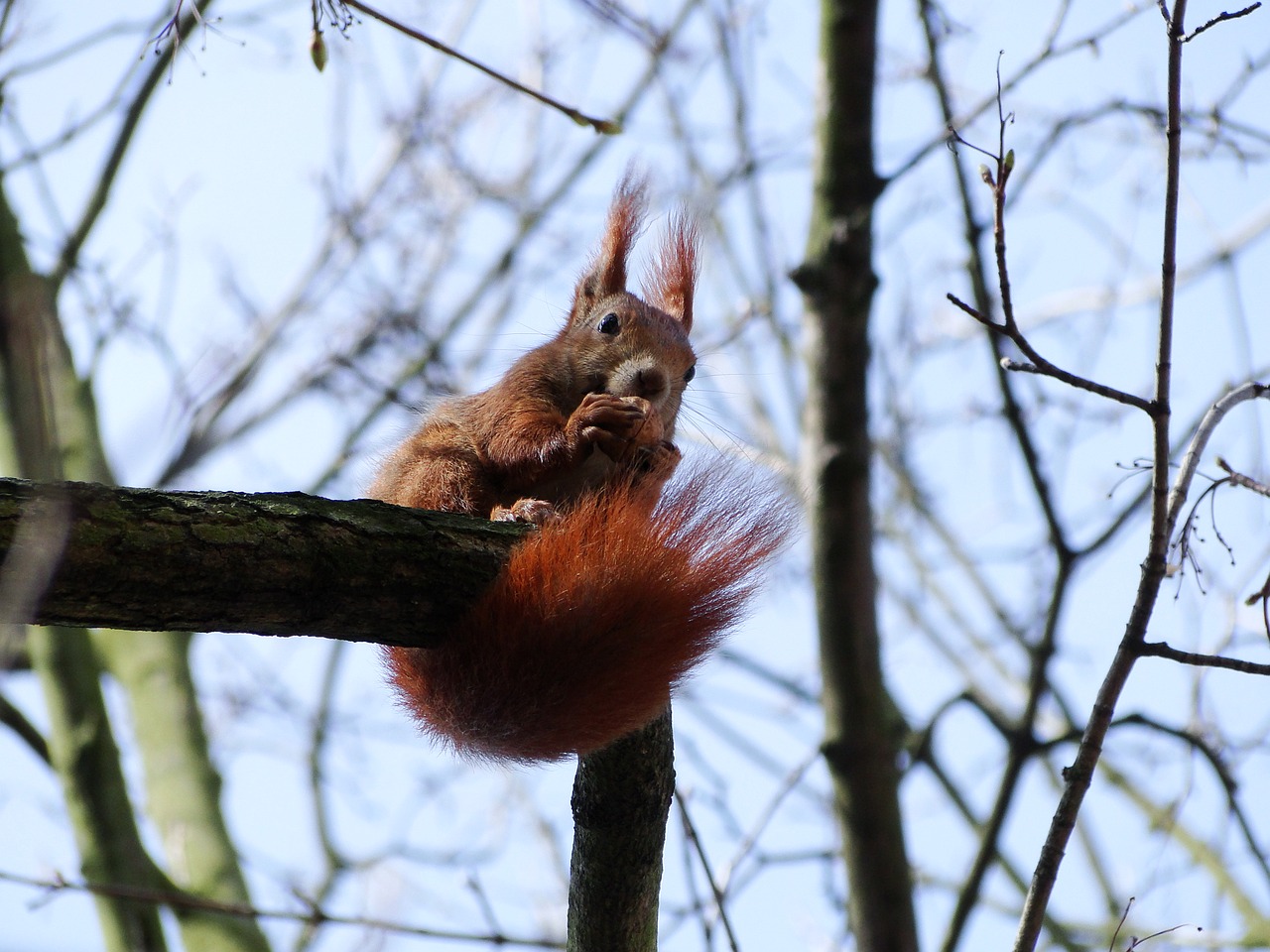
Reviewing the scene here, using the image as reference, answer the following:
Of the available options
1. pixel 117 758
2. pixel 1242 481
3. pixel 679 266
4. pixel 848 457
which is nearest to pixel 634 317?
pixel 679 266

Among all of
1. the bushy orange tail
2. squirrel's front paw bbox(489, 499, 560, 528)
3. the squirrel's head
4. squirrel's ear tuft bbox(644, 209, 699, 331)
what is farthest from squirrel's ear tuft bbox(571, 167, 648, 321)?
the bushy orange tail

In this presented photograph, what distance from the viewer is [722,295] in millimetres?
7418

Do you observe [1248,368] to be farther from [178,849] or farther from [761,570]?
[178,849]

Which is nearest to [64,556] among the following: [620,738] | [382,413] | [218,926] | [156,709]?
[620,738]

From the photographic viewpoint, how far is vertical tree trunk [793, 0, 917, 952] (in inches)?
126

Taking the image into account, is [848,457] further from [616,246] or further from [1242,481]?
[1242,481]

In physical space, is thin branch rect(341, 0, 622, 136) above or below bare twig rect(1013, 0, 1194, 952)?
above

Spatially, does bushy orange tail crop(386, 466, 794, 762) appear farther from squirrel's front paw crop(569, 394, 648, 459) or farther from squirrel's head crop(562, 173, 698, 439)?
squirrel's head crop(562, 173, 698, 439)

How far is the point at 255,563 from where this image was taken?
172 cm

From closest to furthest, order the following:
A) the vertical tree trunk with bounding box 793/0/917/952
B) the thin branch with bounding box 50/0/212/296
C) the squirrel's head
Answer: the squirrel's head, the vertical tree trunk with bounding box 793/0/917/952, the thin branch with bounding box 50/0/212/296

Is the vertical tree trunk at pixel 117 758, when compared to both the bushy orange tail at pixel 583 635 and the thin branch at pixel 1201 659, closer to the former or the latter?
the bushy orange tail at pixel 583 635

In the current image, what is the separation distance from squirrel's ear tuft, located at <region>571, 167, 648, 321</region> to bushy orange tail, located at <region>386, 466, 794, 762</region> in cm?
148

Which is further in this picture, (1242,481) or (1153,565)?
(1242,481)

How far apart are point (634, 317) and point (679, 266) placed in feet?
1.64
